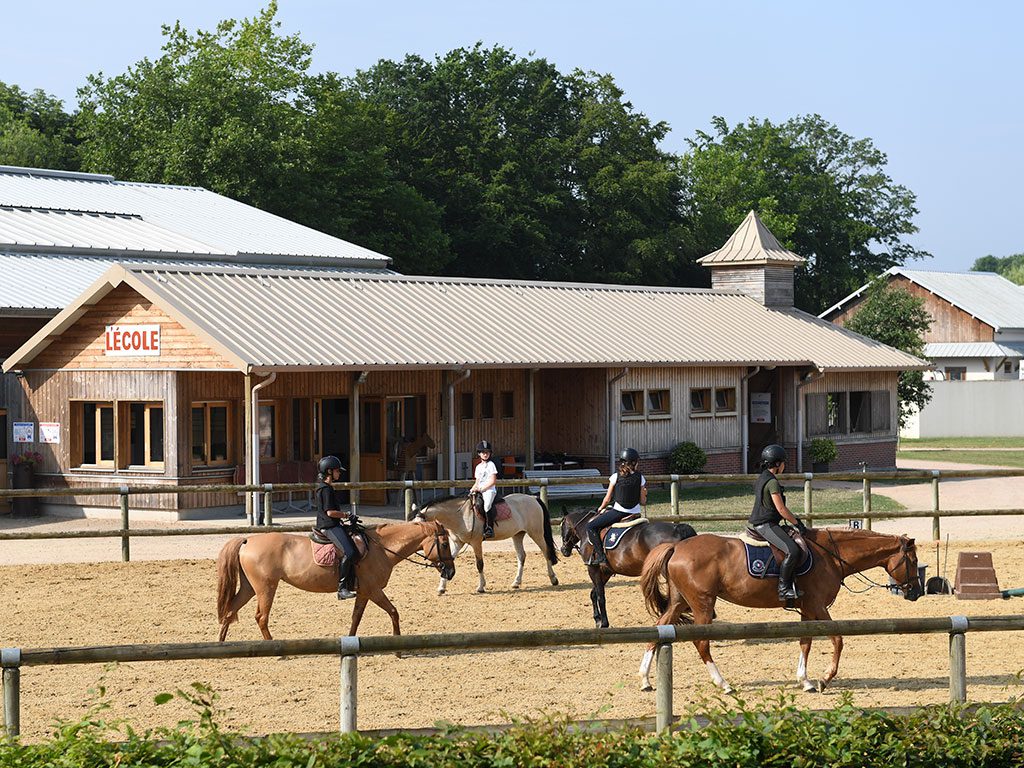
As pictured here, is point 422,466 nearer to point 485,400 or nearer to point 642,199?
point 485,400

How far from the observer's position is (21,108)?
7500 cm

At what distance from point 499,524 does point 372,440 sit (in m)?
12.2

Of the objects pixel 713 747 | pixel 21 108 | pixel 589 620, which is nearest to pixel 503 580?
pixel 589 620

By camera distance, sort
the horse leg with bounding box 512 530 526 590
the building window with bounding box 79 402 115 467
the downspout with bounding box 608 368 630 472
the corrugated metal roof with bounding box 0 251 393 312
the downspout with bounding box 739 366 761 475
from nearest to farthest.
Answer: the horse leg with bounding box 512 530 526 590, the building window with bounding box 79 402 115 467, the corrugated metal roof with bounding box 0 251 393 312, the downspout with bounding box 608 368 630 472, the downspout with bounding box 739 366 761 475

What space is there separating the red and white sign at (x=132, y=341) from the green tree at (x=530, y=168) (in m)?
36.2

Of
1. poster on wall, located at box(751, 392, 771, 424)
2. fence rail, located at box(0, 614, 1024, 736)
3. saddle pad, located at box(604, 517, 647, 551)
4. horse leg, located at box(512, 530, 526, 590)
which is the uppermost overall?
poster on wall, located at box(751, 392, 771, 424)

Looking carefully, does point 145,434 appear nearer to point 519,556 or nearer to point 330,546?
point 519,556

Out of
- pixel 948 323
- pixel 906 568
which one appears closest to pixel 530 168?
pixel 948 323

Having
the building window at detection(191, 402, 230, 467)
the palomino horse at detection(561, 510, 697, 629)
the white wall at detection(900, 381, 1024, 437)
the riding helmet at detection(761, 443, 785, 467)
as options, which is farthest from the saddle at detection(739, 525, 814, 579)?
the white wall at detection(900, 381, 1024, 437)

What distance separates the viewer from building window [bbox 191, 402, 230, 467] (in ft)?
93.6

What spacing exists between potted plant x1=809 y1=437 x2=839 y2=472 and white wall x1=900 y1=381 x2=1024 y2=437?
25.5 metres

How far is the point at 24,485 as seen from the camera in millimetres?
29156

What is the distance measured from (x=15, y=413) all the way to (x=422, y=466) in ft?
28.1

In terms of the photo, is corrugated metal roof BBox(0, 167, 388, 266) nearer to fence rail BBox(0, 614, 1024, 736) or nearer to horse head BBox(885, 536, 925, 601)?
horse head BBox(885, 536, 925, 601)
